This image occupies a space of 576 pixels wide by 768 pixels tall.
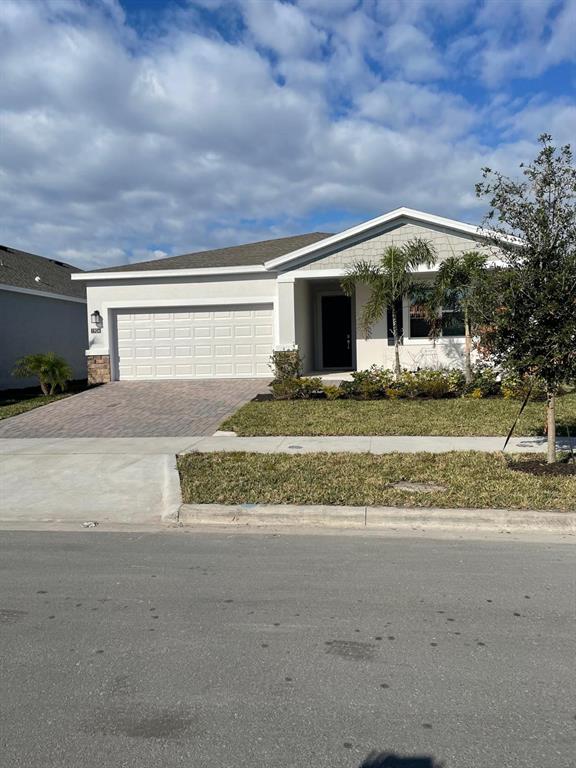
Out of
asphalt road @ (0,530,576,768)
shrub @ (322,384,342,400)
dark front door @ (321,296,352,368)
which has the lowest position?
asphalt road @ (0,530,576,768)

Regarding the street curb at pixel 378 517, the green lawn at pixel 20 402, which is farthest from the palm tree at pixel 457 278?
the green lawn at pixel 20 402

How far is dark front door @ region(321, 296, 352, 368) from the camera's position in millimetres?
21344

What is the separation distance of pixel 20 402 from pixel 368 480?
11.8m

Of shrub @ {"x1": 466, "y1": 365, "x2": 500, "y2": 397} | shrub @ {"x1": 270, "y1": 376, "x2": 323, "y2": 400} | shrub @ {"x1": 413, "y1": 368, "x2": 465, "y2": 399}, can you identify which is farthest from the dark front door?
shrub @ {"x1": 466, "y1": 365, "x2": 500, "y2": 397}

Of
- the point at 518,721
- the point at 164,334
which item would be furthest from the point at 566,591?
the point at 164,334

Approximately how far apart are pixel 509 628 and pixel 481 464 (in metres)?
4.47

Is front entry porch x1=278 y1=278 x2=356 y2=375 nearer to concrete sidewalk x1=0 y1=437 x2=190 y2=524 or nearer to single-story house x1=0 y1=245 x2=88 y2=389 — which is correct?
Result: single-story house x1=0 y1=245 x2=88 y2=389

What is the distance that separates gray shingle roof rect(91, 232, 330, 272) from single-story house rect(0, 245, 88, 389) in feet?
10.8

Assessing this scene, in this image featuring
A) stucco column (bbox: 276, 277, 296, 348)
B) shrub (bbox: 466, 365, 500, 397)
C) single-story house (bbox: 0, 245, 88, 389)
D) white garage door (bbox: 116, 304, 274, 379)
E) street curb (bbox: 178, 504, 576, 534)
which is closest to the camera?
street curb (bbox: 178, 504, 576, 534)

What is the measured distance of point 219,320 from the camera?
62.7 feet

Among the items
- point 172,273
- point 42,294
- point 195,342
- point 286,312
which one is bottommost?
point 195,342

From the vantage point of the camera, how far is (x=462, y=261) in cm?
1549

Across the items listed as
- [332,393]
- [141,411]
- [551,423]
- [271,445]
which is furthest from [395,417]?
[141,411]

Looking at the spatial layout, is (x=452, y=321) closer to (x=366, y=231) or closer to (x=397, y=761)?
(x=366, y=231)
